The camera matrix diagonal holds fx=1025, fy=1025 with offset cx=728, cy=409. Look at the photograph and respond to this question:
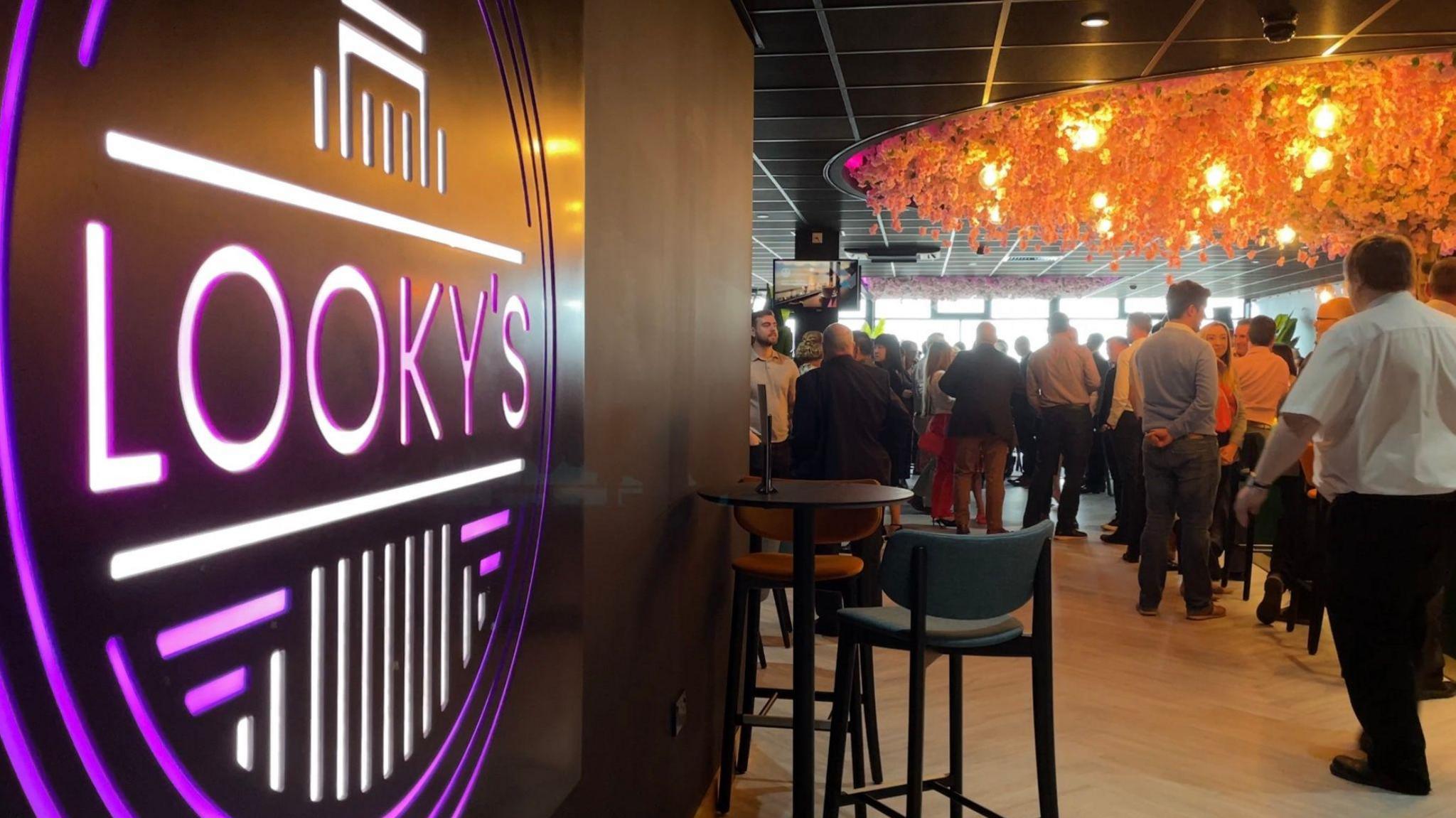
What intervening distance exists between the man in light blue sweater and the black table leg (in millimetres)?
2881

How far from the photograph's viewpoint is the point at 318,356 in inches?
33.7

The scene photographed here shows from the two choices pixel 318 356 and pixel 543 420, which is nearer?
pixel 318 356

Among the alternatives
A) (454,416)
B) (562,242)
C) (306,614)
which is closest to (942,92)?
(562,242)

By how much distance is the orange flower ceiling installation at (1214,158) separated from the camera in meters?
5.57

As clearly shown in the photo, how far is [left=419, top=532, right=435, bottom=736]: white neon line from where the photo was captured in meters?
1.06

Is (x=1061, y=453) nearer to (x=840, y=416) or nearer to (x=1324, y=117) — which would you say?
(x=1324, y=117)

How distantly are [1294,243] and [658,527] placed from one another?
441 inches

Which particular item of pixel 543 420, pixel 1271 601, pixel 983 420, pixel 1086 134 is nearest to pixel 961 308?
pixel 983 420

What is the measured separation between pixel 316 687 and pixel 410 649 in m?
0.17

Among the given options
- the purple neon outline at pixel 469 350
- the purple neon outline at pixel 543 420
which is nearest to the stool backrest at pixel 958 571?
the purple neon outline at pixel 543 420

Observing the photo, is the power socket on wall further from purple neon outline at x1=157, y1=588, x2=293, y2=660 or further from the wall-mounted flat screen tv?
the wall-mounted flat screen tv

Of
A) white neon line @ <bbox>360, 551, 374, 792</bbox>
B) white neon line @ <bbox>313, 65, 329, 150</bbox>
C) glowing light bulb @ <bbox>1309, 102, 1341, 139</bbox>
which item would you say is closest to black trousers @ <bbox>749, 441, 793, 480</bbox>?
glowing light bulb @ <bbox>1309, 102, 1341, 139</bbox>

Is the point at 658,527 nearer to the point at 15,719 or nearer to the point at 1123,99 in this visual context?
the point at 15,719

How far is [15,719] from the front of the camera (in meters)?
0.58
